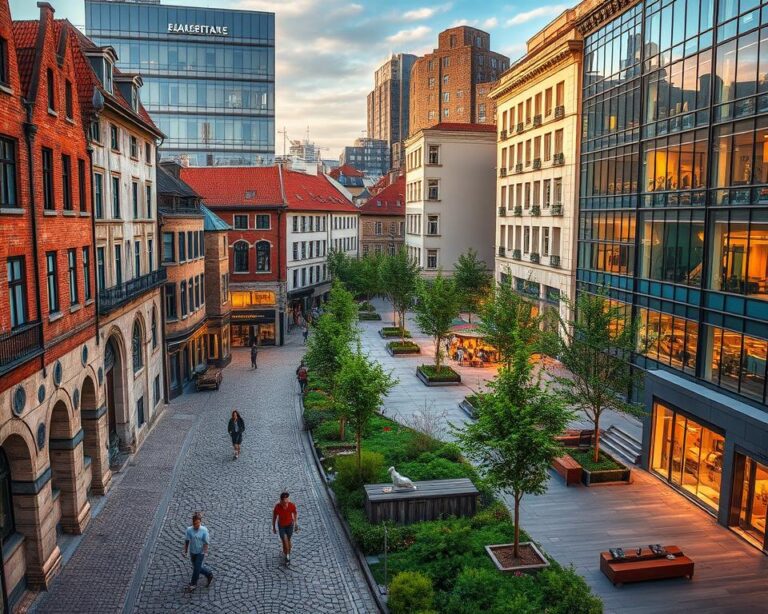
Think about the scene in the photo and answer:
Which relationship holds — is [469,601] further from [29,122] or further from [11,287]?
[29,122]

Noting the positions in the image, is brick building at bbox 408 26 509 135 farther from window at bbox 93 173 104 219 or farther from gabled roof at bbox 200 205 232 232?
window at bbox 93 173 104 219

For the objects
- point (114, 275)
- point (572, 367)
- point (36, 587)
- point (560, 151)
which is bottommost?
point (36, 587)

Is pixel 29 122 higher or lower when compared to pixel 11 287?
higher

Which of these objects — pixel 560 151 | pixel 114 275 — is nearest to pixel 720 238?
pixel 560 151

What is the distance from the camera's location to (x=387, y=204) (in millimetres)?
96875

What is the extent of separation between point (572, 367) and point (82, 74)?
2117 centimetres

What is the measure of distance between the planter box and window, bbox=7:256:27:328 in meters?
13.1

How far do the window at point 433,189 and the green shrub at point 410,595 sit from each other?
56012 millimetres

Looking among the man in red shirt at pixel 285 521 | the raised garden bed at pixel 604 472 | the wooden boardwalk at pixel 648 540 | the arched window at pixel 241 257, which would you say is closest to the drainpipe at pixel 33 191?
the man in red shirt at pixel 285 521

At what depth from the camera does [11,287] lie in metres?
15.7

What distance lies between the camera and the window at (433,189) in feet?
222

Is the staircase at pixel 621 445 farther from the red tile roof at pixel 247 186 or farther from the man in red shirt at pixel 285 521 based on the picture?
the red tile roof at pixel 247 186

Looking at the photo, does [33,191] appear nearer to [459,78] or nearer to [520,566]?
[520,566]

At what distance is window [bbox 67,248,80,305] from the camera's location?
20.1 meters
